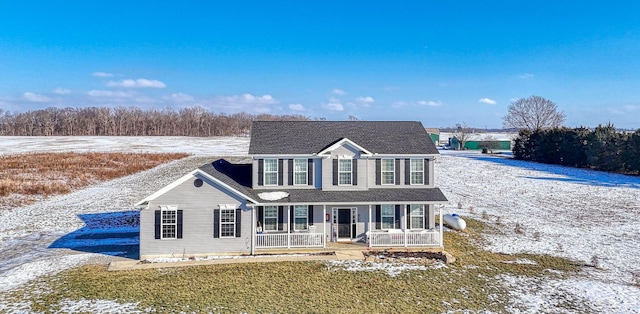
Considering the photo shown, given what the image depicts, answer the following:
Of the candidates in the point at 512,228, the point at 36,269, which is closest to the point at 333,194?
the point at 512,228

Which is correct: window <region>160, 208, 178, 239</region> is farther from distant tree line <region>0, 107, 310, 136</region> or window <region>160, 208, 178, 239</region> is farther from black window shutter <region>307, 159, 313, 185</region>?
distant tree line <region>0, 107, 310, 136</region>

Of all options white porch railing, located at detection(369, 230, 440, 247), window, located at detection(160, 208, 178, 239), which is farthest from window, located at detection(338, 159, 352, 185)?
window, located at detection(160, 208, 178, 239)

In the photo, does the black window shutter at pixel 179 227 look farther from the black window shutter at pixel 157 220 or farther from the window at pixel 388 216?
the window at pixel 388 216

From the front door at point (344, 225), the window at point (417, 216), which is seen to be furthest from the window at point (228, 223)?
the window at point (417, 216)

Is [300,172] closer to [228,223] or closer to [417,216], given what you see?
[228,223]

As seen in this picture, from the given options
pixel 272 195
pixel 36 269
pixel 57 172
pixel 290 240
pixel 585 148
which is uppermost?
pixel 585 148
